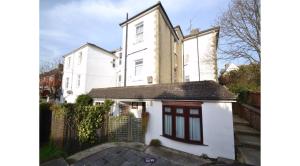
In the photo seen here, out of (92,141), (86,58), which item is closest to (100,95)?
(92,141)

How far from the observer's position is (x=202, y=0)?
3039 millimetres

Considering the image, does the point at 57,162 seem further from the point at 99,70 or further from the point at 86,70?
the point at 99,70

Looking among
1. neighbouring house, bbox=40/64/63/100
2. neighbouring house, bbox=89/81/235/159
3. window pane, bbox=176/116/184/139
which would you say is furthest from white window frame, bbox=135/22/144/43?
neighbouring house, bbox=40/64/63/100

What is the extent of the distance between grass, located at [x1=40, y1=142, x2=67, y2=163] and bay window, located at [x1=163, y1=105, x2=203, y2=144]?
12.5 ft

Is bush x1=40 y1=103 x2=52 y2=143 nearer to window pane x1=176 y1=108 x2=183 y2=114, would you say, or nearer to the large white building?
the large white building

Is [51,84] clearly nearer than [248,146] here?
No

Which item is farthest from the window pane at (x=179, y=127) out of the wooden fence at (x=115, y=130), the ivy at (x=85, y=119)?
the ivy at (x=85, y=119)

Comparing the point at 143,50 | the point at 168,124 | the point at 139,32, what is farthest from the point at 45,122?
the point at 139,32

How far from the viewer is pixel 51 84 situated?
18.2 meters

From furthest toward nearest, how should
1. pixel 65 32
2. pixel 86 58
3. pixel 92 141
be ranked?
pixel 86 58 < pixel 92 141 < pixel 65 32

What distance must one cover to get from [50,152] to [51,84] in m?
15.3

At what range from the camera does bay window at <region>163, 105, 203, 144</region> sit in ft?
16.4
